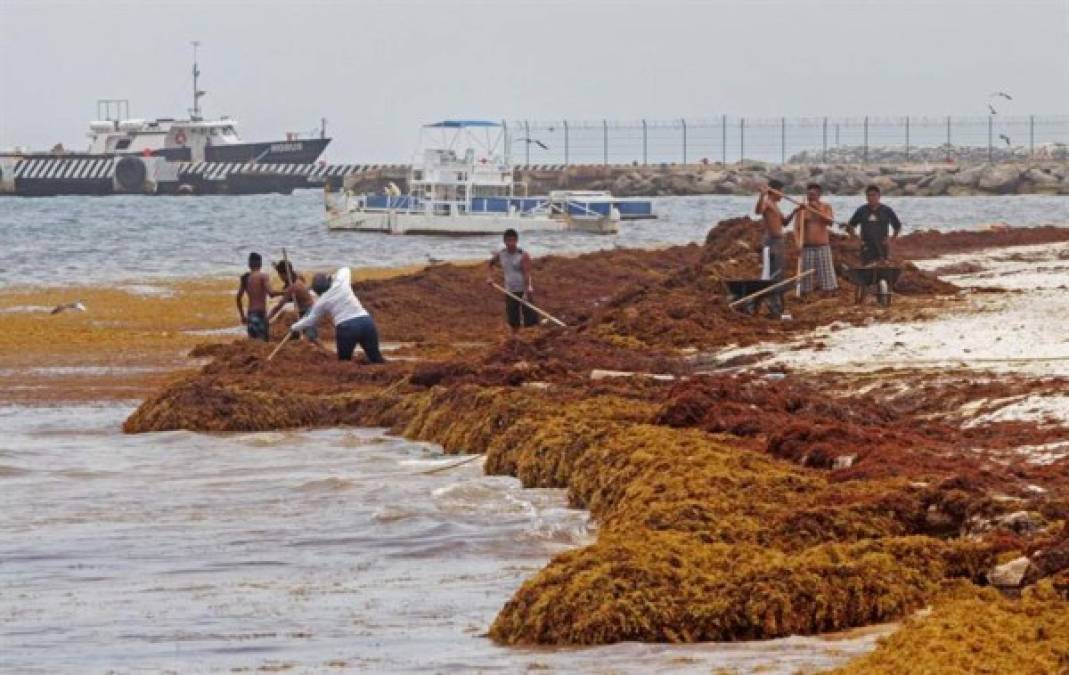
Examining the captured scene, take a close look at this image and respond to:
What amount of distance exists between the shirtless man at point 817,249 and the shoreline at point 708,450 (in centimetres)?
71

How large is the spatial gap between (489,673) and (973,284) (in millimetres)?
19207

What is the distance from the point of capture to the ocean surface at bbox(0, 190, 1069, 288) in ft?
162

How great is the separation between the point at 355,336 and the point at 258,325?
351 centimetres

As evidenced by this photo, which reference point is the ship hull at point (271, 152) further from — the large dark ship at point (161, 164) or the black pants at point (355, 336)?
the black pants at point (355, 336)

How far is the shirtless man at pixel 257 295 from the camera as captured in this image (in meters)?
22.4

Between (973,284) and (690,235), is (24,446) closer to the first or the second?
(973,284)

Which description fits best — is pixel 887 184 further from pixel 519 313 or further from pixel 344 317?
pixel 344 317

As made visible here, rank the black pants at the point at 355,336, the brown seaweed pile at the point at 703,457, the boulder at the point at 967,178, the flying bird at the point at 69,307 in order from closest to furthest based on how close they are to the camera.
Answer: the brown seaweed pile at the point at 703,457 → the black pants at the point at 355,336 → the flying bird at the point at 69,307 → the boulder at the point at 967,178

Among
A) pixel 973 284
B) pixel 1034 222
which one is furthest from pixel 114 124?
pixel 973 284

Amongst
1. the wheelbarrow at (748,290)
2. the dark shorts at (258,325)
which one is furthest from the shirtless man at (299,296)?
the wheelbarrow at (748,290)

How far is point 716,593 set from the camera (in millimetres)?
8672

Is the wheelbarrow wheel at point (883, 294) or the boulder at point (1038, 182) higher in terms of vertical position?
the wheelbarrow wheel at point (883, 294)

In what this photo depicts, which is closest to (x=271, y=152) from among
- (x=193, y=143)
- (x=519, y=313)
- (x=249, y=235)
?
(x=193, y=143)

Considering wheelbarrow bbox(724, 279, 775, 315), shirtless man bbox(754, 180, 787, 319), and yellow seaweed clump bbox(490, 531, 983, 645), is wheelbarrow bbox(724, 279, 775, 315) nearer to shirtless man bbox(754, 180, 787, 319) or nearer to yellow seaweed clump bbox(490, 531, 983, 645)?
shirtless man bbox(754, 180, 787, 319)
